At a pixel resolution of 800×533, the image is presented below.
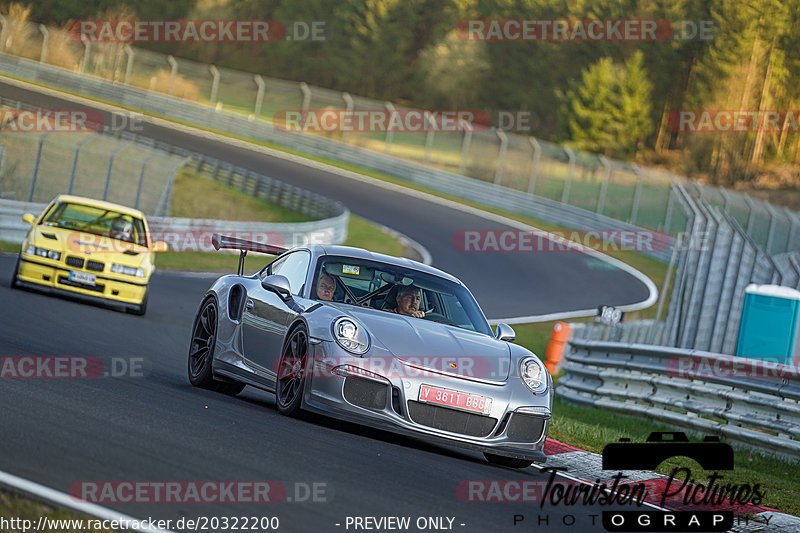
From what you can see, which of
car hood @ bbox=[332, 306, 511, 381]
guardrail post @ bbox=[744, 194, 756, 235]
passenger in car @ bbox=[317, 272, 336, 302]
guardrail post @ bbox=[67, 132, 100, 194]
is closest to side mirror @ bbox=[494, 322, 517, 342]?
car hood @ bbox=[332, 306, 511, 381]

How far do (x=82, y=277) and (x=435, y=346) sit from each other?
350 inches

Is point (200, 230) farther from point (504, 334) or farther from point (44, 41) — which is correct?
point (44, 41)

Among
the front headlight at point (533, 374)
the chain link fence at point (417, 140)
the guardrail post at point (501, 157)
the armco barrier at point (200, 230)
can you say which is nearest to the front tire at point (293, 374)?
the front headlight at point (533, 374)

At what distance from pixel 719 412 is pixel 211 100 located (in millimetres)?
44005

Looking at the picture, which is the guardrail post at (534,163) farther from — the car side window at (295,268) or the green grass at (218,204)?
the car side window at (295,268)

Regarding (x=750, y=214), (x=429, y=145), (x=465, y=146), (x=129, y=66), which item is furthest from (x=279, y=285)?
(x=129, y=66)

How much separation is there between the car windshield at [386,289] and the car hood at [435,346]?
0.33m

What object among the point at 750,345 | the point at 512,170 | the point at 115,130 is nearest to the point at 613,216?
the point at 512,170

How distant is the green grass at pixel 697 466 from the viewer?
893cm

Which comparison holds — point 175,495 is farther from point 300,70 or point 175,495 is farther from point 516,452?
point 300,70

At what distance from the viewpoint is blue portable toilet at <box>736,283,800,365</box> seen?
15.7m

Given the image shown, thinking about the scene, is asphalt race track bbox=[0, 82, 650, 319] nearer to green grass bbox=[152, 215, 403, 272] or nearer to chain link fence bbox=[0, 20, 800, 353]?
green grass bbox=[152, 215, 403, 272]

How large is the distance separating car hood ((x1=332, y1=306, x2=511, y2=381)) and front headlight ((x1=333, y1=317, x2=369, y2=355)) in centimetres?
7

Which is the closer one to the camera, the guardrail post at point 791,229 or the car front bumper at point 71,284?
the car front bumper at point 71,284
